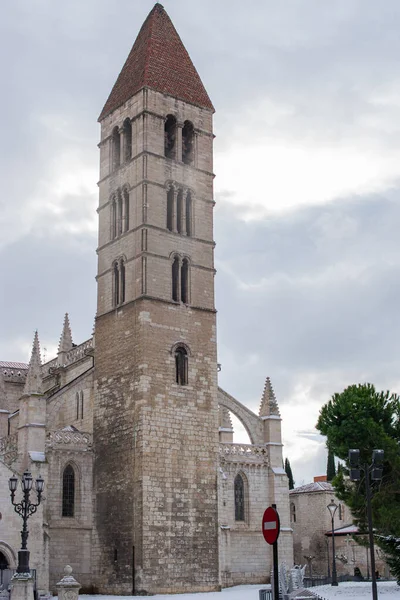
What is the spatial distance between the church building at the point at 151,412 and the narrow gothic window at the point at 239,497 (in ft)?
0.34

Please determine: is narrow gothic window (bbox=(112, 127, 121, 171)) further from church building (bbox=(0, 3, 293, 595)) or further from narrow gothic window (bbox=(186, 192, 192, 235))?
narrow gothic window (bbox=(186, 192, 192, 235))

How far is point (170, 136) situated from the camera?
44750 mm

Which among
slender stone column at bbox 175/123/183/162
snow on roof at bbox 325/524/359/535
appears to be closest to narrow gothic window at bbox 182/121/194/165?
slender stone column at bbox 175/123/183/162

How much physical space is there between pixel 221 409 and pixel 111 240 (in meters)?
11.7

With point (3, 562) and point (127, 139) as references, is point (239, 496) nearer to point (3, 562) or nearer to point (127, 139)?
point (3, 562)

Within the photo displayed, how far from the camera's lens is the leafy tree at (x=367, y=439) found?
3453 centimetres

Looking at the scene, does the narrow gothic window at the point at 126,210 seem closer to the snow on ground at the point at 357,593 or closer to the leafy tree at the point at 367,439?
the leafy tree at the point at 367,439

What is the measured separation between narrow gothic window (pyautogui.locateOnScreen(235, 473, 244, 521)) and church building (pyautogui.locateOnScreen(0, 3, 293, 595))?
10cm

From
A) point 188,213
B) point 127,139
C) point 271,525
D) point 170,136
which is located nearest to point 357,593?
point 188,213

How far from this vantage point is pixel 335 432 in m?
36.1

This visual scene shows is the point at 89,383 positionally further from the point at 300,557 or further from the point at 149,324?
the point at 300,557

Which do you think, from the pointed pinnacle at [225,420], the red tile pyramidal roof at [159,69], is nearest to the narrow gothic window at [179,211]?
the red tile pyramidal roof at [159,69]

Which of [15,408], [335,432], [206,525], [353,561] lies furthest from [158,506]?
[353,561]

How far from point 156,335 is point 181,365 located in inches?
86.9
